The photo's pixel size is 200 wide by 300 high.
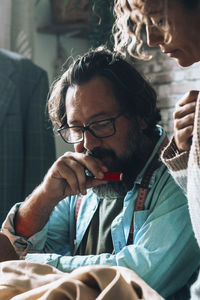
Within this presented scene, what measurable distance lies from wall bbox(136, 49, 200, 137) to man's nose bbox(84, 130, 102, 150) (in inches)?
64.6

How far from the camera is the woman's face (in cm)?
120

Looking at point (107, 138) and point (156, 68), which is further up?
point (156, 68)

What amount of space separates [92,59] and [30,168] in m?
0.92

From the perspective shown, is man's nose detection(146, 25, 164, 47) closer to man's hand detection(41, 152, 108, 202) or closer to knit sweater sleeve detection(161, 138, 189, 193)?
knit sweater sleeve detection(161, 138, 189, 193)

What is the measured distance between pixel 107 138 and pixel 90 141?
2.2 inches

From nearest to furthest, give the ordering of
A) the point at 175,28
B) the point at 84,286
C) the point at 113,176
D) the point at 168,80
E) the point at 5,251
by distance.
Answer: the point at 84,286 → the point at 175,28 → the point at 5,251 → the point at 113,176 → the point at 168,80

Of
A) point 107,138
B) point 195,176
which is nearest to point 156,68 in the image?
point 107,138

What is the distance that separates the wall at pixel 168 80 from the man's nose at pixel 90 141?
Result: 64.6 inches

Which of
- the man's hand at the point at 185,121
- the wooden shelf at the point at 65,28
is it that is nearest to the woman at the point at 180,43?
the man's hand at the point at 185,121

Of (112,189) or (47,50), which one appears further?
(47,50)

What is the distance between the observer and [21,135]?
2.71m

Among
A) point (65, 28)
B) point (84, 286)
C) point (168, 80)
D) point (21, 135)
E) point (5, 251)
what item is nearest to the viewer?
point (84, 286)

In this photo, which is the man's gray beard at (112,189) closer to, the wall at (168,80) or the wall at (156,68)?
the wall at (156,68)

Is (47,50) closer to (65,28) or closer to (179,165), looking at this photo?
(65,28)
